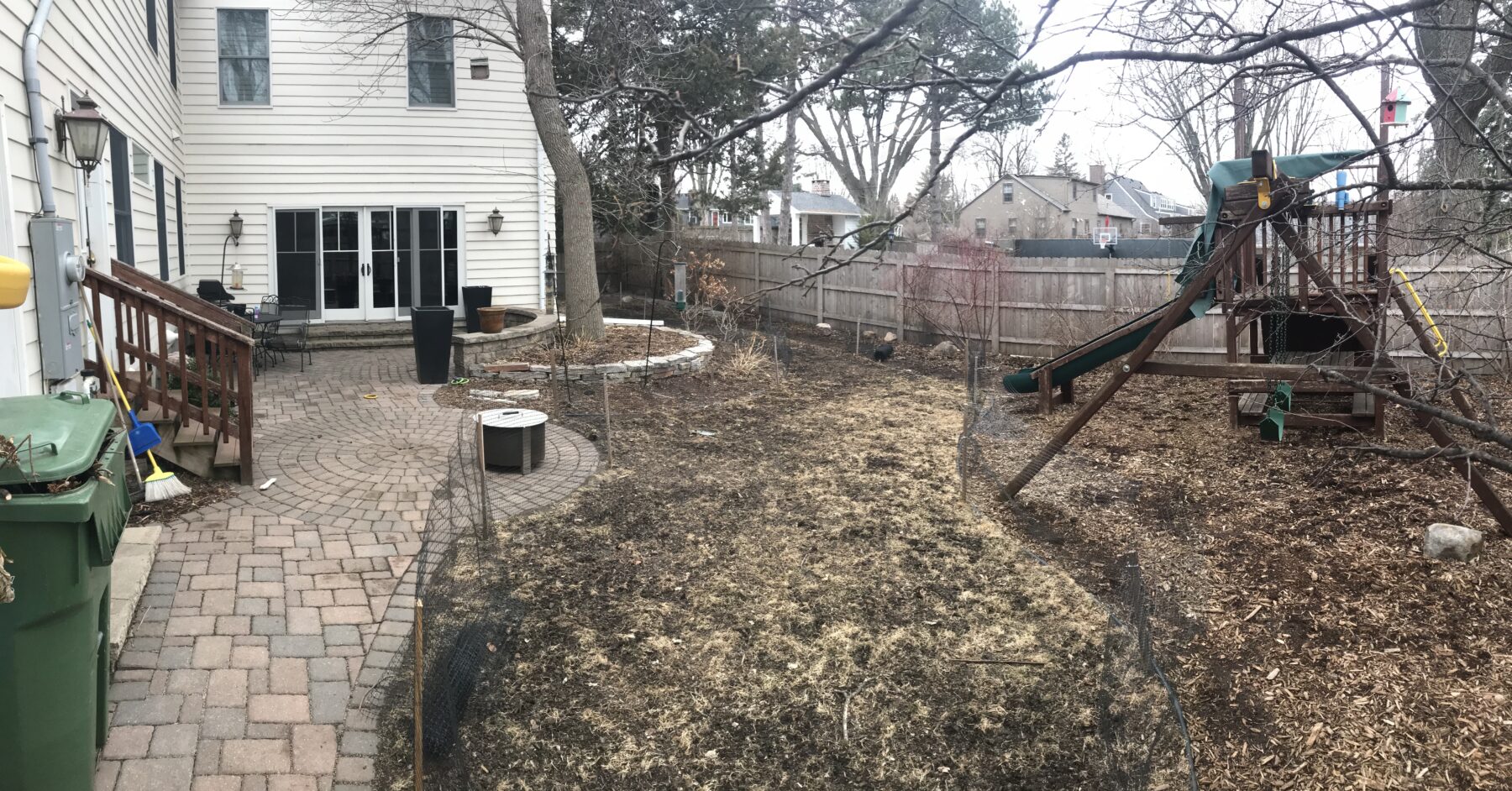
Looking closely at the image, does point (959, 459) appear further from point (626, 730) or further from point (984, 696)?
point (626, 730)

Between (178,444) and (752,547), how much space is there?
3704mm

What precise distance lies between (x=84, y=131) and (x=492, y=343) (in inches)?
199

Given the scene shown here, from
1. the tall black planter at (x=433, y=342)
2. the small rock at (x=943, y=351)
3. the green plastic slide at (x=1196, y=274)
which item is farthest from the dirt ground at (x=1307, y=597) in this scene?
the small rock at (x=943, y=351)

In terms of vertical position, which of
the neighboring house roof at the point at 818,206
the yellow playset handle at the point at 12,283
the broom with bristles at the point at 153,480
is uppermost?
the neighboring house roof at the point at 818,206

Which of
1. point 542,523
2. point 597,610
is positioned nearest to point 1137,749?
point 597,610

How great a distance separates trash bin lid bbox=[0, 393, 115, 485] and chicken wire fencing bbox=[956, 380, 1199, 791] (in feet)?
10.7

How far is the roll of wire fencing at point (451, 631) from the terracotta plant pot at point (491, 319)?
218 inches

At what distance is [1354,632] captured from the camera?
4258 millimetres

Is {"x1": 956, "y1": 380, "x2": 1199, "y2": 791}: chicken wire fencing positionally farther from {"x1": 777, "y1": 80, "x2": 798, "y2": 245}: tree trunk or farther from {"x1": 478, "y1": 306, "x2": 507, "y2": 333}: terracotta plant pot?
{"x1": 777, "y1": 80, "x2": 798, "y2": 245}: tree trunk

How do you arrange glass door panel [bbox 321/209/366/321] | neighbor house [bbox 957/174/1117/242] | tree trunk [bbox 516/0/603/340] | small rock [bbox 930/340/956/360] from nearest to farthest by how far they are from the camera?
tree trunk [bbox 516/0/603/340] → small rock [bbox 930/340/956/360] → glass door panel [bbox 321/209/366/321] → neighbor house [bbox 957/174/1117/242]

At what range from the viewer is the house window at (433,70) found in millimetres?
13938

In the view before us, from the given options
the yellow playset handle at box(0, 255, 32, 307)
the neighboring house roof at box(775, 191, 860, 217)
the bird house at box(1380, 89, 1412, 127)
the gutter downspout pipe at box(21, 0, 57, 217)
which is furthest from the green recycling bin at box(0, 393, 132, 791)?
A: the neighboring house roof at box(775, 191, 860, 217)

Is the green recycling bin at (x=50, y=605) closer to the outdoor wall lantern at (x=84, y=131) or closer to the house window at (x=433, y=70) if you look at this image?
the outdoor wall lantern at (x=84, y=131)

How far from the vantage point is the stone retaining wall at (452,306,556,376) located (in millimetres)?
10539
